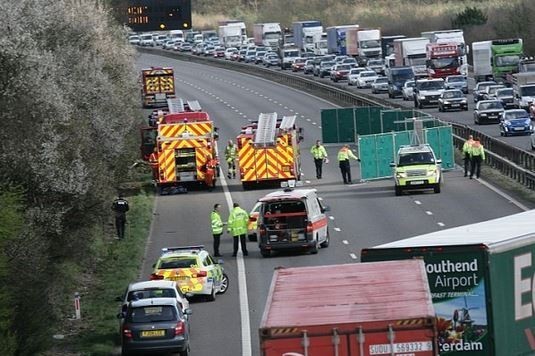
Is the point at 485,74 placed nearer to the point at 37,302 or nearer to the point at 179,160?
the point at 179,160

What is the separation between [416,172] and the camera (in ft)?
169

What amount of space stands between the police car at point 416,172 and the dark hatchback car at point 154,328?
24.6 metres

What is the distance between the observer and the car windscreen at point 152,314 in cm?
2755

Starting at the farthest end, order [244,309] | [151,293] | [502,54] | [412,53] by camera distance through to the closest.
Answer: [412,53]
[502,54]
[244,309]
[151,293]

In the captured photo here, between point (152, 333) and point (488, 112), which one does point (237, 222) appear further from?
point (488, 112)

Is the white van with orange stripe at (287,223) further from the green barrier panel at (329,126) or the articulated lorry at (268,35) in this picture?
the articulated lorry at (268,35)

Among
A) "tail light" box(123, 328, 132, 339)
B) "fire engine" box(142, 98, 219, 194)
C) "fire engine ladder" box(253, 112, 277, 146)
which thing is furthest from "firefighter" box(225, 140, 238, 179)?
"tail light" box(123, 328, 132, 339)

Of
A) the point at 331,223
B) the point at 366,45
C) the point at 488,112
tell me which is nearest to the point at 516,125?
the point at 488,112

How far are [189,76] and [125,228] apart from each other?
77.3 m

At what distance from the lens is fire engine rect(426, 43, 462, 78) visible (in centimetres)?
9944

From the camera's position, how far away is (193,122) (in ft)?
186

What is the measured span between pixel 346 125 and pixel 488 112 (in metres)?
9.23

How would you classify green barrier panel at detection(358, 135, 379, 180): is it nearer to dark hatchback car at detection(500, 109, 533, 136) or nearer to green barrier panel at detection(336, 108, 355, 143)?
green barrier panel at detection(336, 108, 355, 143)

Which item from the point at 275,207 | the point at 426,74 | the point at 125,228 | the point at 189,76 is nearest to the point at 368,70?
the point at 426,74
